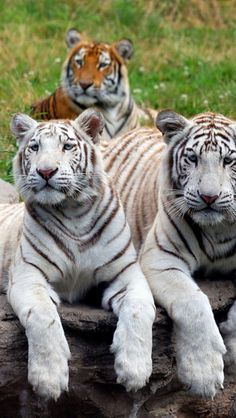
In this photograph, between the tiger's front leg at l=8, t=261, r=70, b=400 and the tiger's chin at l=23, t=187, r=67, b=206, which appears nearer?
the tiger's front leg at l=8, t=261, r=70, b=400

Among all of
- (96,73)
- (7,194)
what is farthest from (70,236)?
(96,73)

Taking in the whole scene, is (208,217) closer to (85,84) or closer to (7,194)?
(7,194)

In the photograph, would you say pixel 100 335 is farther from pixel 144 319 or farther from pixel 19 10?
pixel 19 10

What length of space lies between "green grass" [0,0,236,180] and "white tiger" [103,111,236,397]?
8.55ft

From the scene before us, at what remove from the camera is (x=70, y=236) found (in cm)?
450

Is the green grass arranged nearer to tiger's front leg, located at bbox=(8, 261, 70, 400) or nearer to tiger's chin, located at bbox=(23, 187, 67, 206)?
tiger's chin, located at bbox=(23, 187, 67, 206)

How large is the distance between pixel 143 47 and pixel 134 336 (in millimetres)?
7556

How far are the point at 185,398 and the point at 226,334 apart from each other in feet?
1.10

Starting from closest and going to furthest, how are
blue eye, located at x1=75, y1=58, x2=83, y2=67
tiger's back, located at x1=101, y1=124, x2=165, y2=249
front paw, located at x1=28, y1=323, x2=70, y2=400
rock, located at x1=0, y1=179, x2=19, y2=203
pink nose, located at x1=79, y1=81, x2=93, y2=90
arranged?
1. front paw, located at x1=28, y1=323, x2=70, y2=400
2. tiger's back, located at x1=101, y1=124, x2=165, y2=249
3. rock, located at x1=0, y1=179, x2=19, y2=203
4. pink nose, located at x1=79, y1=81, x2=93, y2=90
5. blue eye, located at x1=75, y1=58, x2=83, y2=67

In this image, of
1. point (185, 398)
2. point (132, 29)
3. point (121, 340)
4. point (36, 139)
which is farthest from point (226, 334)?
point (132, 29)

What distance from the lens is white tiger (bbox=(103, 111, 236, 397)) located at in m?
4.18

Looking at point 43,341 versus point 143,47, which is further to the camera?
point 143,47

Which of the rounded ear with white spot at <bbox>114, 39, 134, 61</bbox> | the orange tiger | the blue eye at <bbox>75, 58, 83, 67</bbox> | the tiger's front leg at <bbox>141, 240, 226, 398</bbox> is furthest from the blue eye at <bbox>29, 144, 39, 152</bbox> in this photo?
the rounded ear with white spot at <bbox>114, 39, 134, 61</bbox>

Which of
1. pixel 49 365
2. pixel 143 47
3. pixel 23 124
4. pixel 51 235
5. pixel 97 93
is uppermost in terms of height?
pixel 23 124
